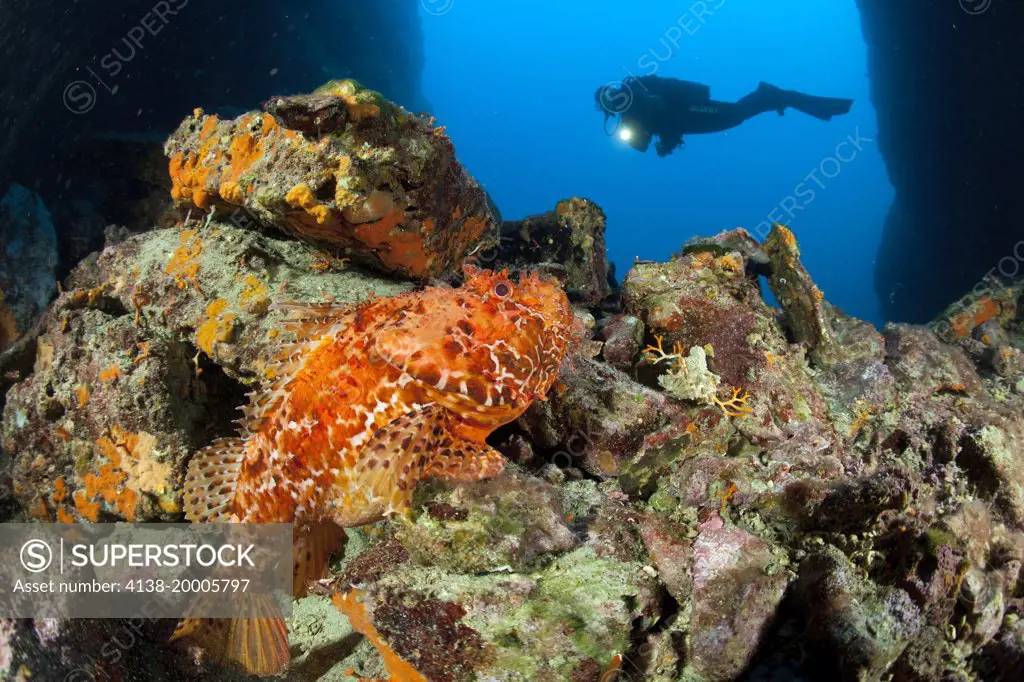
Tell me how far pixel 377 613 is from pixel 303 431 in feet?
3.39

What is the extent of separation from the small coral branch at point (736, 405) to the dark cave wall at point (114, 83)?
11.1m

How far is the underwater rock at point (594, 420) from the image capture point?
3477 millimetres

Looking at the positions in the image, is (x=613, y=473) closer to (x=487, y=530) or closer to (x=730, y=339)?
(x=487, y=530)

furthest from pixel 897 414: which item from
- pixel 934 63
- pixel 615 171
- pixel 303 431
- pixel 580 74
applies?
pixel 615 171

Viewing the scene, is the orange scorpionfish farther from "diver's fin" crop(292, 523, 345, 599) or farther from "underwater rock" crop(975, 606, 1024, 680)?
"underwater rock" crop(975, 606, 1024, 680)

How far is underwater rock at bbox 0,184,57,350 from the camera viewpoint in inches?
324

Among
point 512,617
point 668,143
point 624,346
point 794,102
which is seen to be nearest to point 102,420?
point 512,617

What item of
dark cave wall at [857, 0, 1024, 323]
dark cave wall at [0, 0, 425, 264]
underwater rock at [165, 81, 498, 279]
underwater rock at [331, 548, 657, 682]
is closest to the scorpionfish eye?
underwater rock at [331, 548, 657, 682]

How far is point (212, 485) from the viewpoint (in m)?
3.23

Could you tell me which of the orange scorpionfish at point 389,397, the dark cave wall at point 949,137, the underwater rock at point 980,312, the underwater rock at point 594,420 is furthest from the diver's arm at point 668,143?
the orange scorpionfish at point 389,397

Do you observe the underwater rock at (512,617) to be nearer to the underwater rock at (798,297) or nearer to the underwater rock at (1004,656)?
the underwater rock at (1004,656)

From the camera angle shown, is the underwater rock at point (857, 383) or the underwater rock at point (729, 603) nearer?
the underwater rock at point (729, 603)

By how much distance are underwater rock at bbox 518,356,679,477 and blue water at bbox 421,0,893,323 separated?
367 feet

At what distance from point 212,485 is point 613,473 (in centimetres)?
256
